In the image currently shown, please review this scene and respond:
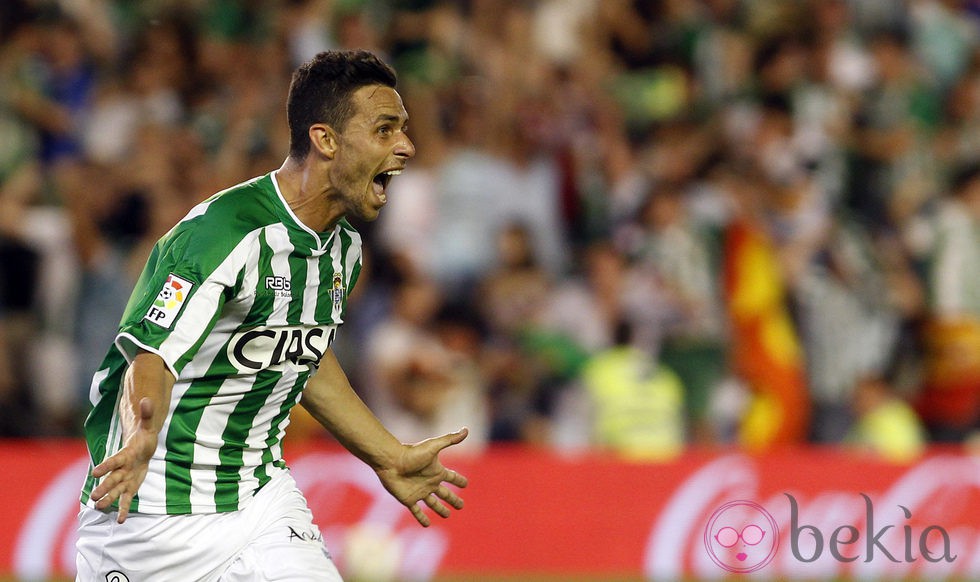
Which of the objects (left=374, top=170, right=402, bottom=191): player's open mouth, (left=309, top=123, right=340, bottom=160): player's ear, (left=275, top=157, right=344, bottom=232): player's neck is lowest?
(left=275, top=157, right=344, bottom=232): player's neck

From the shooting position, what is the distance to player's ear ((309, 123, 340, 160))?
4.38 meters

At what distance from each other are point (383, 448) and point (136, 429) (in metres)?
1.11

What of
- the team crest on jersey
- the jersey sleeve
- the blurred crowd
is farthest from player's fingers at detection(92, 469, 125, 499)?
the blurred crowd

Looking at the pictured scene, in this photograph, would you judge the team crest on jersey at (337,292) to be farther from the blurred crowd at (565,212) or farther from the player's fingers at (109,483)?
the blurred crowd at (565,212)

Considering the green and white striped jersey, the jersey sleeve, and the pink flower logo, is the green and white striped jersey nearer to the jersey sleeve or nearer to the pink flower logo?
the jersey sleeve

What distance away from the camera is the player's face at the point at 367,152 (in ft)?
14.3

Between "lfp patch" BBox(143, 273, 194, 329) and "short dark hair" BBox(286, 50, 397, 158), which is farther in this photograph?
"short dark hair" BBox(286, 50, 397, 158)

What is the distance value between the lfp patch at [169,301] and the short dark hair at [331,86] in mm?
637

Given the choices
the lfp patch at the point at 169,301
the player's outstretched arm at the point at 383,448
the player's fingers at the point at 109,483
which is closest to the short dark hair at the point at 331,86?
the lfp patch at the point at 169,301

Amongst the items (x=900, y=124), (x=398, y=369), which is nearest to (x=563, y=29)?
(x=900, y=124)

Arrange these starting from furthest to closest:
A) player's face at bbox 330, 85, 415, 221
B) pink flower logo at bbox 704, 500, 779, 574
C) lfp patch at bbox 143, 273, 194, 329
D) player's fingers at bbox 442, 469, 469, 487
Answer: pink flower logo at bbox 704, 500, 779, 574, player's fingers at bbox 442, 469, 469, 487, player's face at bbox 330, 85, 415, 221, lfp patch at bbox 143, 273, 194, 329

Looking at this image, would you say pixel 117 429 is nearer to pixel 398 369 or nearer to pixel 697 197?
pixel 398 369

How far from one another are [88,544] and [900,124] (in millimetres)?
8965

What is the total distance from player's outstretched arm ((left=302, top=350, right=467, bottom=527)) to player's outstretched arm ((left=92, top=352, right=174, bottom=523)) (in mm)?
872
